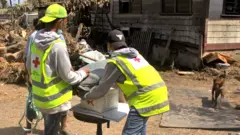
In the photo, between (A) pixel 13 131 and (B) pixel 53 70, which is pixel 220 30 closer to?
(A) pixel 13 131

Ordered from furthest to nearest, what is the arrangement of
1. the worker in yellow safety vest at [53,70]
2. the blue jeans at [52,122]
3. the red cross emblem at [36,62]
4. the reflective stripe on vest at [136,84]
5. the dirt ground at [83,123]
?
the dirt ground at [83,123] < the blue jeans at [52,122] < the red cross emblem at [36,62] < the worker in yellow safety vest at [53,70] < the reflective stripe on vest at [136,84]

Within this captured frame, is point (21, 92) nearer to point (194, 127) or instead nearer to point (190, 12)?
point (194, 127)

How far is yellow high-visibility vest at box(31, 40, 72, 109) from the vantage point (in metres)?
3.06

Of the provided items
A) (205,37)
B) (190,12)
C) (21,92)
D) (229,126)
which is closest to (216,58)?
(205,37)

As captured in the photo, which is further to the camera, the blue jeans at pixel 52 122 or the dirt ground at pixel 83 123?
the dirt ground at pixel 83 123

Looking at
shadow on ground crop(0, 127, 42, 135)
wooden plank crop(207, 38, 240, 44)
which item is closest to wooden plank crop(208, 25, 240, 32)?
wooden plank crop(207, 38, 240, 44)

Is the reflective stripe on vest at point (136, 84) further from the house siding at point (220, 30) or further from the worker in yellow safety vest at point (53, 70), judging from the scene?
the house siding at point (220, 30)

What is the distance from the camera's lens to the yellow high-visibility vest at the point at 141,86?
9.25 feet

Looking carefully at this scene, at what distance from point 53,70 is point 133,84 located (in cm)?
78

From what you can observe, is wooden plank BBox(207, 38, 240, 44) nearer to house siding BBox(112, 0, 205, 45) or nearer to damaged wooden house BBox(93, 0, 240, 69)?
damaged wooden house BBox(93, 0, 240, 69)

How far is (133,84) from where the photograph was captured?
9.27 feet

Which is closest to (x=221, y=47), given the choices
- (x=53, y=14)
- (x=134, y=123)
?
(x=134, y=123)

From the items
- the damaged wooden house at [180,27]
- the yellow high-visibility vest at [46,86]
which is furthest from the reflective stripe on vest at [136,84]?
the damaged wooden house at [180,27]

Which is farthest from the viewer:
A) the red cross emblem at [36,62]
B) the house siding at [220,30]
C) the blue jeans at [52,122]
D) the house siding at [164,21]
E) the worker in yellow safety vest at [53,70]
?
the house siding at [164,21]
